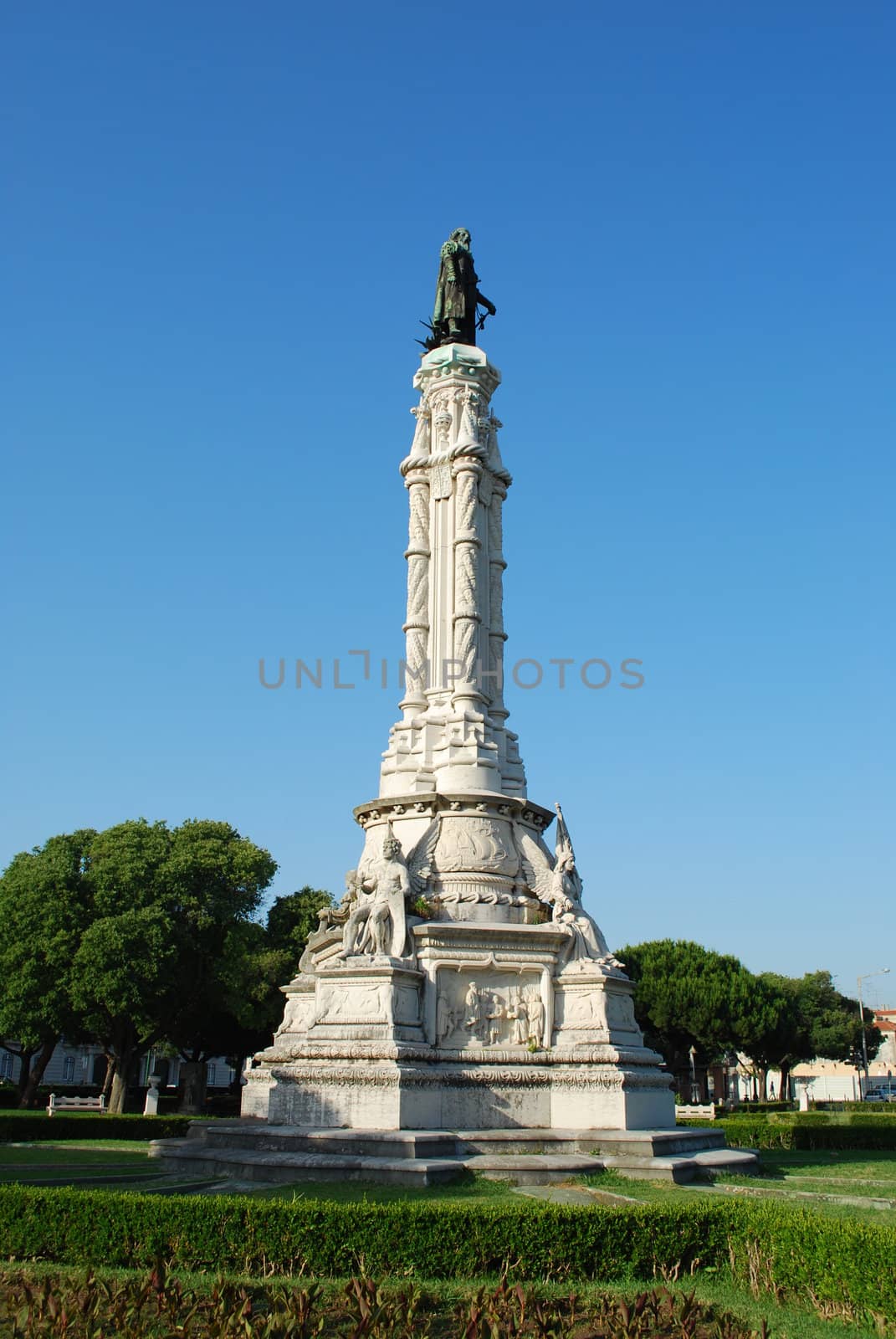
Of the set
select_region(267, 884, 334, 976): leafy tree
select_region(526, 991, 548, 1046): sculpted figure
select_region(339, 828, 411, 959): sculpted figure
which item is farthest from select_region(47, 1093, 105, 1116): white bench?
select_region(526, 991, 548, 1046): sculpted figure

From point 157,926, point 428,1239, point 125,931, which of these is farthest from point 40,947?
point 428,1239

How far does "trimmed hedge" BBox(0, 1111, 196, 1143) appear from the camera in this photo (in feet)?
90.3

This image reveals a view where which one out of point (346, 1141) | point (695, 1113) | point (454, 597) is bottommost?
point (695, 1113)

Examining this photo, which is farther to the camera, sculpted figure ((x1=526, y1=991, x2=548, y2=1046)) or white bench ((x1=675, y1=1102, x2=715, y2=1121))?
white bench ((x1=675, y1=1102, x2=715, y2=1121))

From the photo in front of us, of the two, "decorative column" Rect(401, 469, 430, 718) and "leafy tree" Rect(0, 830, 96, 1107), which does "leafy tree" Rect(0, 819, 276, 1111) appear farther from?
"decorative column" Rect(401, 469, 430, 718)

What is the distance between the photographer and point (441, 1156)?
17219 mm

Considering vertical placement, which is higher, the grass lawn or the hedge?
the grass lawn

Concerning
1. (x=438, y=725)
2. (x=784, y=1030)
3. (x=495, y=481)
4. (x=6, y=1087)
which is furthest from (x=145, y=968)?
(x=784, y=1030)

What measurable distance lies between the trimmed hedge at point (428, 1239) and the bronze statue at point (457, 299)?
22076 mm

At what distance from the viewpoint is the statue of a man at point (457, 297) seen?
93.8 feet

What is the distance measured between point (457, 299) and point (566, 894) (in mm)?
15654

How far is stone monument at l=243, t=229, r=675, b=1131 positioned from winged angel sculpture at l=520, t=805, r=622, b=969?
4cm

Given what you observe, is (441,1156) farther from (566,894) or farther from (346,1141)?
(566,894)

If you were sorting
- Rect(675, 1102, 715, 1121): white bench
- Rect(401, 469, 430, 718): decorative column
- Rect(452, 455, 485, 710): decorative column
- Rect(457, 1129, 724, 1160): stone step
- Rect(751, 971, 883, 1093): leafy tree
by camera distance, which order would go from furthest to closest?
Rect(751, 971, 883, 1093): leafy tree < Rect(675, 1102, 715, 1121): white bench < Rect(401, 469, 430, 718): decorative column < Rect(452, 455, 485, 710): decorative column < Rect(457, 1129, 724, 1160): stone step
